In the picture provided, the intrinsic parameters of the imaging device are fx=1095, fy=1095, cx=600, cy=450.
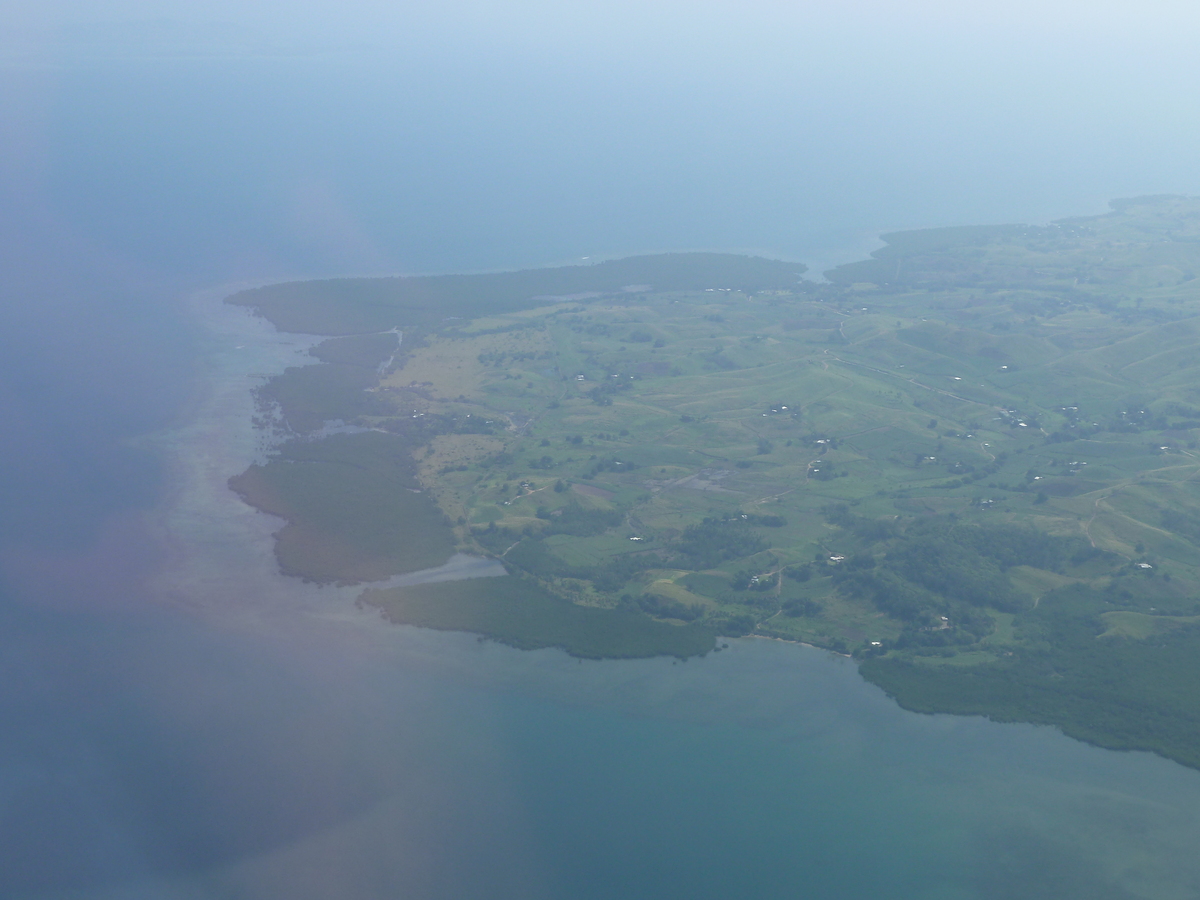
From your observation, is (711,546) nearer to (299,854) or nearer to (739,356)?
(299,854)

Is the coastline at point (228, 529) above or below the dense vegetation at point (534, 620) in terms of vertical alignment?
above

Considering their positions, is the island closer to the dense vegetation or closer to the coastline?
the dense vegetation

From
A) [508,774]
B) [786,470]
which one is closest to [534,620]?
[508,774]

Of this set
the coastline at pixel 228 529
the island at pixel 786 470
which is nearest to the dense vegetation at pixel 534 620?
the island at pixel 786 470

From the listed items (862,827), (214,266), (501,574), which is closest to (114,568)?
(501,574)

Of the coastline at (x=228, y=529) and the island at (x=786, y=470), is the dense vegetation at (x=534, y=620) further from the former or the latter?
the coastline at (x=228, y=529)

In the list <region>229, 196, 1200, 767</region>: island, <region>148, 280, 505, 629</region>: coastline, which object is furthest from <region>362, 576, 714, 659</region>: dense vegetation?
<region>148, 280, 505, 629</region>: coastline

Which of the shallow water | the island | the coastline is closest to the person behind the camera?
the shallow water

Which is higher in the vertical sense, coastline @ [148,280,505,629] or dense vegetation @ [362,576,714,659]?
coastline @ [148,280,505,629]
